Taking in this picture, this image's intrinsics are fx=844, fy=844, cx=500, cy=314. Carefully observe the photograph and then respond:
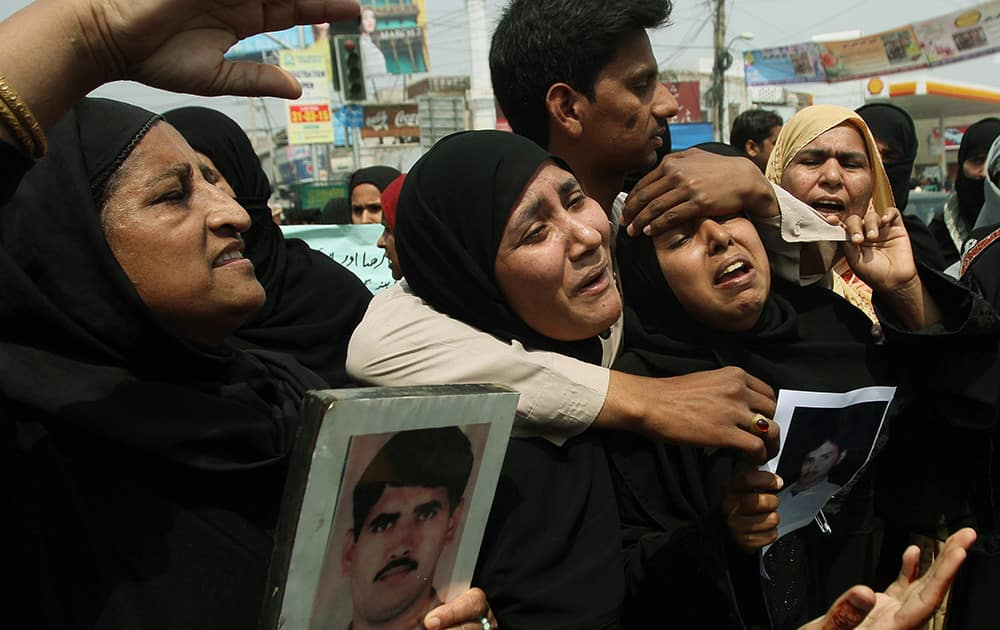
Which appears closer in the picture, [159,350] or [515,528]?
[159,350]

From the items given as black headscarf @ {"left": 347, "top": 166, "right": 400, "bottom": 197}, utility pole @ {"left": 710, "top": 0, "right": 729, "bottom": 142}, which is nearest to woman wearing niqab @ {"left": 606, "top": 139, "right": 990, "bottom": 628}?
black headscarf @ {"left": 347, "top": 166, "right": 400, "bottom": 197}

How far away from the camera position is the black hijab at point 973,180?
4.69 m

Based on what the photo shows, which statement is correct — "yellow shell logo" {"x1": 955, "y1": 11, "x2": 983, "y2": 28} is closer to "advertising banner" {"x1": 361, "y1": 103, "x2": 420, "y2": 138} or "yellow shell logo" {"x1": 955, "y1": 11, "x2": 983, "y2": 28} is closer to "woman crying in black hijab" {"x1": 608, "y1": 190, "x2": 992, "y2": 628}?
"advertising banner" {"x1": 361, "y1": 103, "x2": 420, "y2": 138}

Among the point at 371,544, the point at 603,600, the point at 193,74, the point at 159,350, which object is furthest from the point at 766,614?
the point at 193,74

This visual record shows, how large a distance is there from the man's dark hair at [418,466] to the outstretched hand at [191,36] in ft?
1.75

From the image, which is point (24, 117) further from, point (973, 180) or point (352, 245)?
point (973, 180)

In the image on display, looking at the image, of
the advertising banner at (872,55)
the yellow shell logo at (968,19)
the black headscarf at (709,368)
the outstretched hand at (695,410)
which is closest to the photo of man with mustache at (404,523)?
the outstretched hand at (695,410)

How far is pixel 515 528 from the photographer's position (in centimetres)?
147

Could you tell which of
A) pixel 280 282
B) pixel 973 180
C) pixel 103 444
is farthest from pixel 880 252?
pixel 973 180

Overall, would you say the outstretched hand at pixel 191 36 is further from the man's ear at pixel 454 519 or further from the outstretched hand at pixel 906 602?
the outstretched hand at pixel 906 602

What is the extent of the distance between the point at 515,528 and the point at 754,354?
25.8 inches

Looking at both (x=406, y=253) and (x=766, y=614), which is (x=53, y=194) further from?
(x=766, y=614)

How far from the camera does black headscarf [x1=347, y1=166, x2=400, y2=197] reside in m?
5.86

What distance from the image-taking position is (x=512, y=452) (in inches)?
60.3
